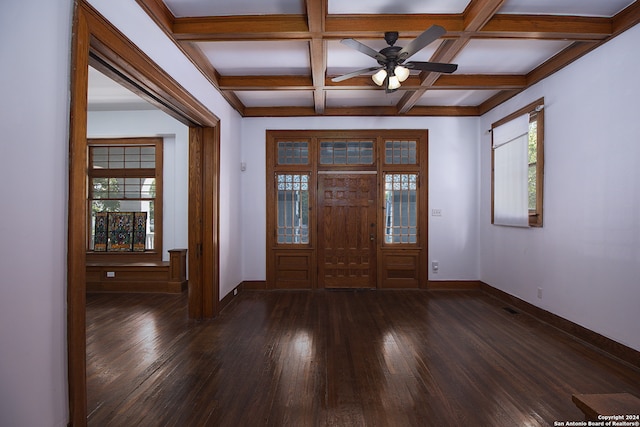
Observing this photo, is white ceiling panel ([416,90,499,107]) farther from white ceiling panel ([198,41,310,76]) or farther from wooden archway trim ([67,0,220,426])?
wooden archway trim ([67,0,220,426])

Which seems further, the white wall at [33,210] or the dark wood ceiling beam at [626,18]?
the dark wood ceiling beam at [626,18]

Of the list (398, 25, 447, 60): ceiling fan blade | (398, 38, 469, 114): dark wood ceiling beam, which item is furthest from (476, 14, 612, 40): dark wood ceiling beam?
(398, 25, 447, 60): ceiling fan blade

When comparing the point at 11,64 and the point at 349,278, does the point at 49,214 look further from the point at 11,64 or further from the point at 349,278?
the point at 349,278

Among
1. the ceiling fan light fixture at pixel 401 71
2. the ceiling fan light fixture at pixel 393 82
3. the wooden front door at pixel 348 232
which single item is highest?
the ceiling fan light fixture at pixel 401 71

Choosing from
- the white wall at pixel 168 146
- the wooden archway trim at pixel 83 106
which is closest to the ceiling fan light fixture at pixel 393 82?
the wooden archway trim at pixel 83 106

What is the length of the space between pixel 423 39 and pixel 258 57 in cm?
194

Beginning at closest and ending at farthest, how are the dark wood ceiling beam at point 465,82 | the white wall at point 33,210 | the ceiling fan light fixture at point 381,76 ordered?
the white wall at point 33,210, the ceiling fan light fixture at point 381,76, the dark wood ceiling beam at point 465,82

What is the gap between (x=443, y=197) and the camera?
569 cm

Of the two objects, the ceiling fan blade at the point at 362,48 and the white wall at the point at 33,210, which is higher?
the ceiling fan blade at the point at 362,48

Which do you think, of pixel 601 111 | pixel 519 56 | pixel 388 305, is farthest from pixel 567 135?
pixel 388 305

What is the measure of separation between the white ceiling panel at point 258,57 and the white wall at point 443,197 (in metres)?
1.69

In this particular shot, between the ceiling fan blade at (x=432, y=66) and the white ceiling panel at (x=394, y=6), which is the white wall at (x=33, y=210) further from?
the ceiling fan blade at (x=432, y=66)

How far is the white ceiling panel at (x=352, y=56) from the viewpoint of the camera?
3490 mm

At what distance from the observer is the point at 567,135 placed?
12.1ft
